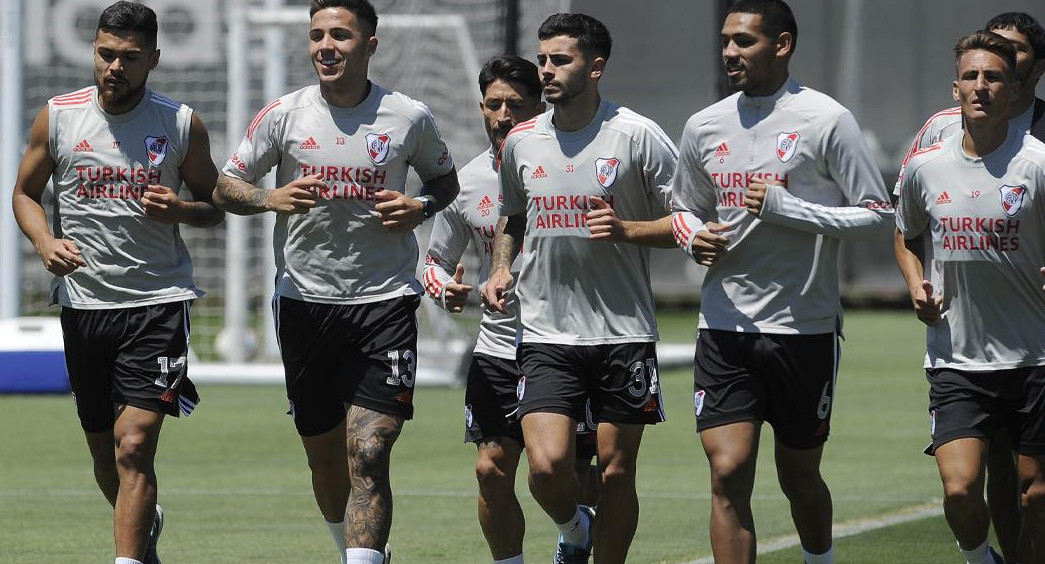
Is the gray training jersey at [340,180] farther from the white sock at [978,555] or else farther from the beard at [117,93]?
the white sock at [978,555]

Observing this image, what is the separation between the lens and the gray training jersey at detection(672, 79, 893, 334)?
293 inches

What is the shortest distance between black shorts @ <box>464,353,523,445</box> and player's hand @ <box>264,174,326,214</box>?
128cm

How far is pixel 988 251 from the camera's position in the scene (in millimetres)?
7504

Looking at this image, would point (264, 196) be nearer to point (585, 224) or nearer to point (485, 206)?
point (485, 206)

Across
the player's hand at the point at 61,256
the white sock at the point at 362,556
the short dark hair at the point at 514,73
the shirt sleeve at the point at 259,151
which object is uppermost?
the short dark hair at the point at 514,73

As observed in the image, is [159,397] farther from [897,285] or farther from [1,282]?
[897,285]

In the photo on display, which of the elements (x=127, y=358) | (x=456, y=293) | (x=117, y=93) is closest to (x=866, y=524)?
(x=456, y=293)

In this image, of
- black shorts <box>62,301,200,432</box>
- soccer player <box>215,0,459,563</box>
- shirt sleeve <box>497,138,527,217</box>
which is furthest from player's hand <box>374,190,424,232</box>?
black shorts <box>62,301,200,432</box>

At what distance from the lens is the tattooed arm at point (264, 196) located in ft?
25.8

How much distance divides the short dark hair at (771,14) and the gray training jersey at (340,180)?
63.9 inches

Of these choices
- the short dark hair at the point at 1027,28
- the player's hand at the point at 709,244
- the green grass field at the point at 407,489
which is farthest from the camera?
the green grass field at the point at 407,489

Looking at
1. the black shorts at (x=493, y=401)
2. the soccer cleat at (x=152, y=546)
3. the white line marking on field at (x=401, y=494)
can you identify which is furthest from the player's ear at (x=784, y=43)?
the white line marking on field at (x=401, y=494)

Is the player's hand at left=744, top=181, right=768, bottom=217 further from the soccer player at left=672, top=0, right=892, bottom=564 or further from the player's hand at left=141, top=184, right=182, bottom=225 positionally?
the player's hand at left=141, top=184, right=182, bottom=225

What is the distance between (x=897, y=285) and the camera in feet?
111
